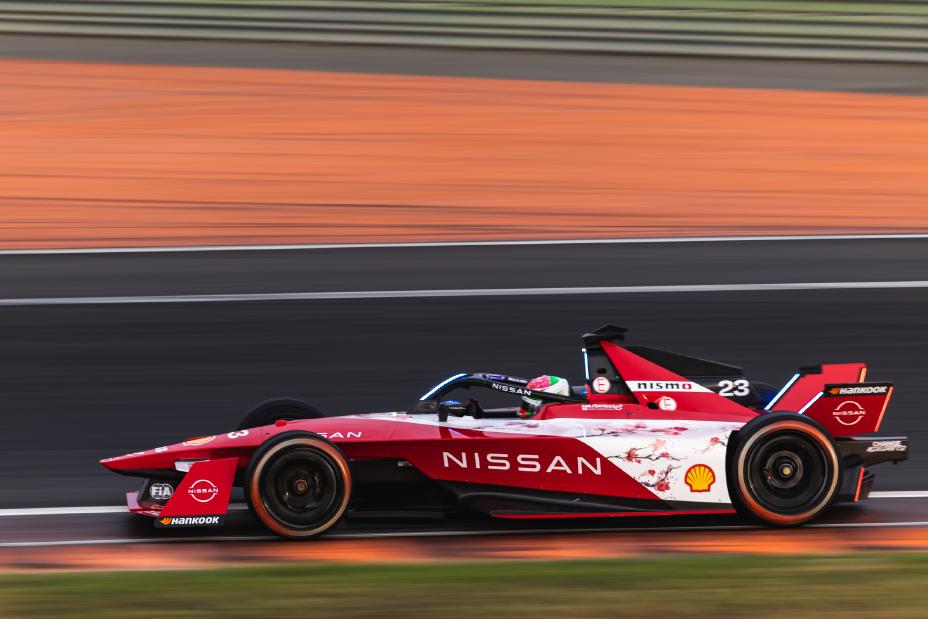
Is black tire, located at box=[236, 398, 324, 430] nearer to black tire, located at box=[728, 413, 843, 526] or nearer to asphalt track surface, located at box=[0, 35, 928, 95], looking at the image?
black tire, located at box=[728, 413, 843, 526]

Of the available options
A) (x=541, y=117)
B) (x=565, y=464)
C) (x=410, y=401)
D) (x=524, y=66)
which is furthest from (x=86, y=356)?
(x=524, y=66)

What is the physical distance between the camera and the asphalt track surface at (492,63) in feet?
66.6

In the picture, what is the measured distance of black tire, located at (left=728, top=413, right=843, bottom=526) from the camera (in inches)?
283

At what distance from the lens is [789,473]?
7293mm

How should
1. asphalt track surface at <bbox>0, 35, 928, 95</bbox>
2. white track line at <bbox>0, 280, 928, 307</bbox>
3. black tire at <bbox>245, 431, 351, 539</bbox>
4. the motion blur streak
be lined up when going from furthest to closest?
asphalt track surface at <bbox>0, 35, 928, 95</bbox>
the motion blur streak
white track line at <bbox>0, 280, 928, 307</bbox>
black tire at <bbox>245, 431, 351, 539</bbox>

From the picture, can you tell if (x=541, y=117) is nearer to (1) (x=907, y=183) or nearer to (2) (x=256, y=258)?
(1) (x=907, y=183)

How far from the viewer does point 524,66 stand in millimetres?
20656

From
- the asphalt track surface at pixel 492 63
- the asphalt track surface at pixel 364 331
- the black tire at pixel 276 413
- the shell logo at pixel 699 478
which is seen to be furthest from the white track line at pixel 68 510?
the asphalt track surface at pixel 492 63

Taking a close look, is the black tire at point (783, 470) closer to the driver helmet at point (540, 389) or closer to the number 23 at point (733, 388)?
the number 23 at point (733, 388)

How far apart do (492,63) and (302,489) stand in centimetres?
1458

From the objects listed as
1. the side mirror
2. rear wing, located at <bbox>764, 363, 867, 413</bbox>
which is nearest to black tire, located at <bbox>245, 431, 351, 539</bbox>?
the side mirror

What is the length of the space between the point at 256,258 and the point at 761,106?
949 centimetres

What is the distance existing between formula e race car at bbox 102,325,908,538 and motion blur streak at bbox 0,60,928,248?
6.88 meters

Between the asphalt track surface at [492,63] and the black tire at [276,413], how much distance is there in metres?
13.3
